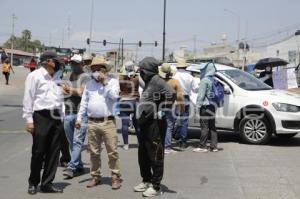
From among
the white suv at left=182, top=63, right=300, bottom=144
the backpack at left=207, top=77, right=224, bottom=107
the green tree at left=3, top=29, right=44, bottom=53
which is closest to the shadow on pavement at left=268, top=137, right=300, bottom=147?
the white suv at left=182, top=63, right=300, bottom=144

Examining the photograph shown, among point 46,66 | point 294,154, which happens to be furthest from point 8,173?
point 294,154

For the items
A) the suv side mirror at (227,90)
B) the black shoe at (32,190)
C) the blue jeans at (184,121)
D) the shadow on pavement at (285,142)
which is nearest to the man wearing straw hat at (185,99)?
the blue jeans at (184,121)

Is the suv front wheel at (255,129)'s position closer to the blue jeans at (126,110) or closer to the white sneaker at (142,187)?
the blue jeans at (126,110)

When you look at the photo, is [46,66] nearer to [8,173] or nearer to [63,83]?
[63,83]

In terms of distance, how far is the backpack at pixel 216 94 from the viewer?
1045 centimetres

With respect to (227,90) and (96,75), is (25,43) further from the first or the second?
(96,75)

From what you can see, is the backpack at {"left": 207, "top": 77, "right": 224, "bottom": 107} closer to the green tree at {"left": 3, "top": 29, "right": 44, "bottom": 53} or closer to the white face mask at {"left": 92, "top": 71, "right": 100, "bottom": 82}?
the white face mask at {"left": 92, "top": 71, "right": 100, "bottom": 82}

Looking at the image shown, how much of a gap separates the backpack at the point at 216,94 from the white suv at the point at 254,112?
0.59 metres

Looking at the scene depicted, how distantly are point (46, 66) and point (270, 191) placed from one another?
337 cm

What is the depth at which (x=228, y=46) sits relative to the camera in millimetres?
112312

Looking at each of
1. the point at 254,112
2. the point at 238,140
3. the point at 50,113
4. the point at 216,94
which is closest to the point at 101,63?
the point at 50,113

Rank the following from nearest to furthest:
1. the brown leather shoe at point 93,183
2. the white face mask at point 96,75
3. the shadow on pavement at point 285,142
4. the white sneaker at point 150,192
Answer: the white sneaker at point 150,192 < the white face mask at point 96,75 < the brown leather shoe at point 93,183 < the shadow on pavement at point 285,142

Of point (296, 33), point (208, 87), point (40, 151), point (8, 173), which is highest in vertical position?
point (296, 33)

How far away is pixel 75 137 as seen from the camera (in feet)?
25.7
